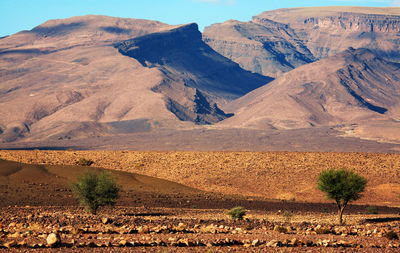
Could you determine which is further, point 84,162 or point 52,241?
point 84,162

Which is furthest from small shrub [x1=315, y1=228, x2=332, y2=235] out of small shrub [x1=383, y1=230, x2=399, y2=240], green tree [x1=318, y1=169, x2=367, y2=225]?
green tree [x1=318, y1=169, x2=367, y2=225]

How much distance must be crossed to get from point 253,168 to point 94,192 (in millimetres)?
31661

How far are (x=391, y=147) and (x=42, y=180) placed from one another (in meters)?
140

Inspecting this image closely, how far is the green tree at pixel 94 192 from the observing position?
37656mm

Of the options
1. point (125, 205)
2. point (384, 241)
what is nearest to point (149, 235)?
point (384, 241)

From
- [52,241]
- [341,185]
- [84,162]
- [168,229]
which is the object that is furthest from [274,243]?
[84,162]

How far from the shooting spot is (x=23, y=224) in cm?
2473

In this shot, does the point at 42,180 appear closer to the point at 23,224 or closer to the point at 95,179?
the point at 95,179

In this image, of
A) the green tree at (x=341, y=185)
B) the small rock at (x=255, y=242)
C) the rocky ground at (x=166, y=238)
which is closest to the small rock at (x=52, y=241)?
the rocky ground at (x=166, y=238)

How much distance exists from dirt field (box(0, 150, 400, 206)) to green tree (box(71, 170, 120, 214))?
2209cm

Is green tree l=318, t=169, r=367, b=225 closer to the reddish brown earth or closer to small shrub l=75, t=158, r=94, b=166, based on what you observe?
the reddish brown earth

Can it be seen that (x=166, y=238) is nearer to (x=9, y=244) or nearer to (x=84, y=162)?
(x=9, y=244)

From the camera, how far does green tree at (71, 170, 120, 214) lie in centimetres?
3766

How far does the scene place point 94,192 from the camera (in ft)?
124
